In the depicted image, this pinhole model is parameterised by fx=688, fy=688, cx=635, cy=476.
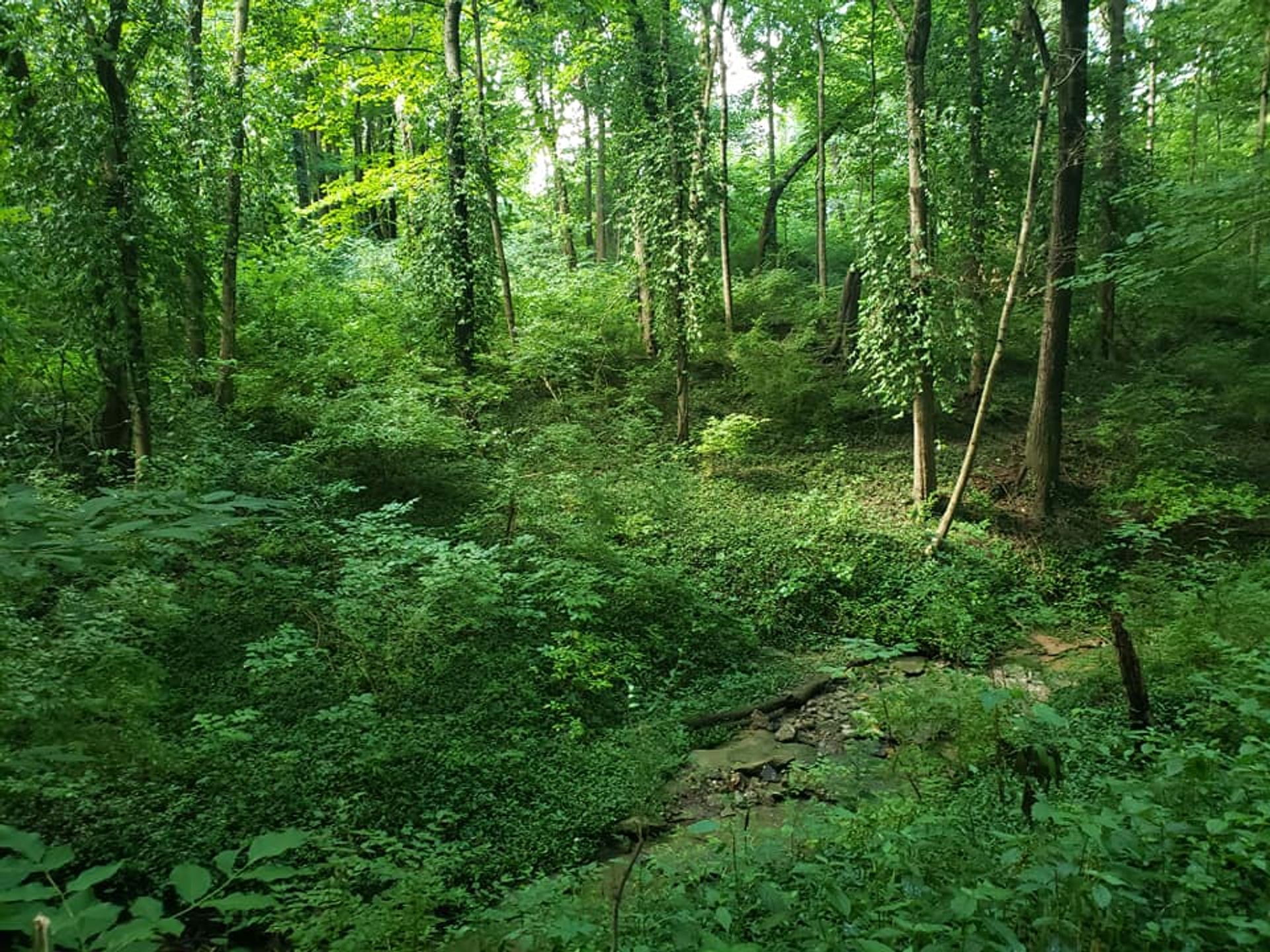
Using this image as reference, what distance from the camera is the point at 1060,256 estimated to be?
32.6 ft

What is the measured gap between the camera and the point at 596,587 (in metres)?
7.91

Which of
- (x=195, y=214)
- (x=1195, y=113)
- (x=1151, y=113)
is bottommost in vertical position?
(x=195, y=214)

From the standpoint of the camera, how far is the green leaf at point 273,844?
147 cm

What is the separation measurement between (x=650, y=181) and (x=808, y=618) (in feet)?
28.1

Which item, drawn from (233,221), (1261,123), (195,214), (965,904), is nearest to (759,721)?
(965,904)

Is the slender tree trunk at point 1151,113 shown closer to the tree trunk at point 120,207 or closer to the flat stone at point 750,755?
the flat stone at point 750,755

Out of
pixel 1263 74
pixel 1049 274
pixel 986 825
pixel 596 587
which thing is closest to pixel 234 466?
pixel 596 587

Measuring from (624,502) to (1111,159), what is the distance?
425 inches

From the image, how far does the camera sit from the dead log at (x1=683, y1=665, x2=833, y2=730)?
21.7 feet

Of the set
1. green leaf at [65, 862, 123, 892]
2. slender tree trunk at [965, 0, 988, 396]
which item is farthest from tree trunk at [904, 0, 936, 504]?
green leaf at [65, 862, 123, 892]

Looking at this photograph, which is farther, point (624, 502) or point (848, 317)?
point (848, 317)

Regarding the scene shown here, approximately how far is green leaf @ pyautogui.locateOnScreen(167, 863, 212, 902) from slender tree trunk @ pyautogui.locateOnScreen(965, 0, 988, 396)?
12.3 m

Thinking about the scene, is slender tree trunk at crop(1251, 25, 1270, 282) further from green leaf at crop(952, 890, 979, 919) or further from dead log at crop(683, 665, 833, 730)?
green leaf at crop(952, 890, 979, 919)

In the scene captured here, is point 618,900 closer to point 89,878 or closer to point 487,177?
point 89,878
